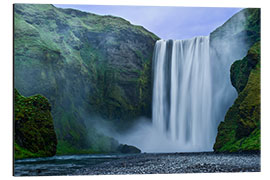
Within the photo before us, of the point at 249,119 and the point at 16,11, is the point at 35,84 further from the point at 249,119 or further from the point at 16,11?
the point at 249,119

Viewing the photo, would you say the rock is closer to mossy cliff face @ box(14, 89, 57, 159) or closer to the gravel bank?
the gravel bank

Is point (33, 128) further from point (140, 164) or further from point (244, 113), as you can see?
point (244, 113)

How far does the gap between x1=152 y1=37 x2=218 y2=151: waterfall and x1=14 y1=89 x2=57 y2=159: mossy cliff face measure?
479 cm

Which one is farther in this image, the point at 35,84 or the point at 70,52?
the point at 70,52

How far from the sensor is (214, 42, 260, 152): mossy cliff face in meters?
11.4

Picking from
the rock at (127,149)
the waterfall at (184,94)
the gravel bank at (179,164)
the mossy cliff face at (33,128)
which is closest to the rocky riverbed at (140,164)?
the gravel bank at (179,164)

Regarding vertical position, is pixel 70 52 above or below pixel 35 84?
above

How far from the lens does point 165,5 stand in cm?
1103

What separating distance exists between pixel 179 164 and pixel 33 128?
4.68 m

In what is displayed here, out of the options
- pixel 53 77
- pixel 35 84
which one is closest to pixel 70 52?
pixel 53 77

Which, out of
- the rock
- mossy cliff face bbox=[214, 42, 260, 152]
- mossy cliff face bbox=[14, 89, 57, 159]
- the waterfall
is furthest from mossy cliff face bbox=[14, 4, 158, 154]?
mossy cliff face bbox=[214, 42, 260, 152]

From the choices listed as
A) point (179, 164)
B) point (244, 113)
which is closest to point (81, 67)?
point (179, 164)
